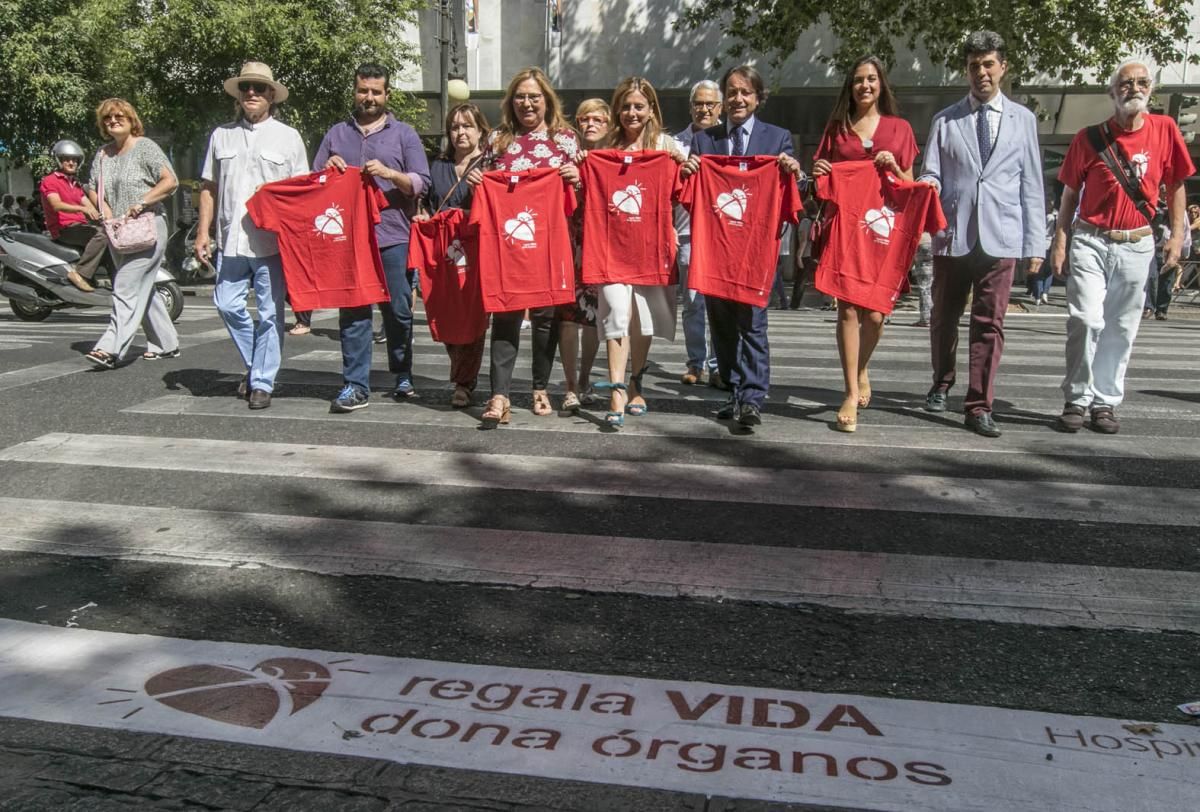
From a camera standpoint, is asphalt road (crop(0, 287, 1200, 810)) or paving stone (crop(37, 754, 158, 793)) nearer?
paving stone (crop(37, 754, 158, 793))

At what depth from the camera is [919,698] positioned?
9.55ft

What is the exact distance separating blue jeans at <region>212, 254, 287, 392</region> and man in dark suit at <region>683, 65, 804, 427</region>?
2.51 meters

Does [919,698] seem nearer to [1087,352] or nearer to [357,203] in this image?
[1087,352]

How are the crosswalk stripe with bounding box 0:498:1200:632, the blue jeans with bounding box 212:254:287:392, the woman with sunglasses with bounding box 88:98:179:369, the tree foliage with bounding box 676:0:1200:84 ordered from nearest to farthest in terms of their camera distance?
the crosswalk stripe with bounding box 0:498:1200:632 < the blue jeans with bounding box 212:254:287:392 < the woman with sunglasses with bounding box 88:98:179:369 < the tree foliage with bounding box 676:0:1200:84

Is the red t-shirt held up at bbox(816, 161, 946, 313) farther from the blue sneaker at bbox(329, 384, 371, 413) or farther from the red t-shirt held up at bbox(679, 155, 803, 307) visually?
the blue sneaker at bbox(329, 384, 371, 413)

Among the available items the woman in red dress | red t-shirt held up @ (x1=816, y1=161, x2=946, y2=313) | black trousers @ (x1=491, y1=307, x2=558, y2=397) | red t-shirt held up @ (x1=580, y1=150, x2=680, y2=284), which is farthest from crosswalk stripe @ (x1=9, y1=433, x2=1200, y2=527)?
red t-shirt held up @ (x1=816, y1=161, x2=946, y2=313)

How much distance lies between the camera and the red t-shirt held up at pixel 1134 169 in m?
6.24

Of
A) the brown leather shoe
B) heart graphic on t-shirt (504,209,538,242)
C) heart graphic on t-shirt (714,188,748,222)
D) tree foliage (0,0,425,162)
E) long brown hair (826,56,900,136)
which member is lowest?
the brown leather shoe

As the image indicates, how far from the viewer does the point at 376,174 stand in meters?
6.55

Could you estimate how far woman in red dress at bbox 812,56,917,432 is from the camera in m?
6.24

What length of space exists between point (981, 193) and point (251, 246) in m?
4.04

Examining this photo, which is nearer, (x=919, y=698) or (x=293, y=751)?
(x=293, y=751)

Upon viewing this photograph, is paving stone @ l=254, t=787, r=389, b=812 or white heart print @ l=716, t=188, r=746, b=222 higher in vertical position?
white heart print @ l=716, t=188, r=746, b=222

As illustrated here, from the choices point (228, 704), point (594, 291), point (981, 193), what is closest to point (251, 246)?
point (594, 291)
